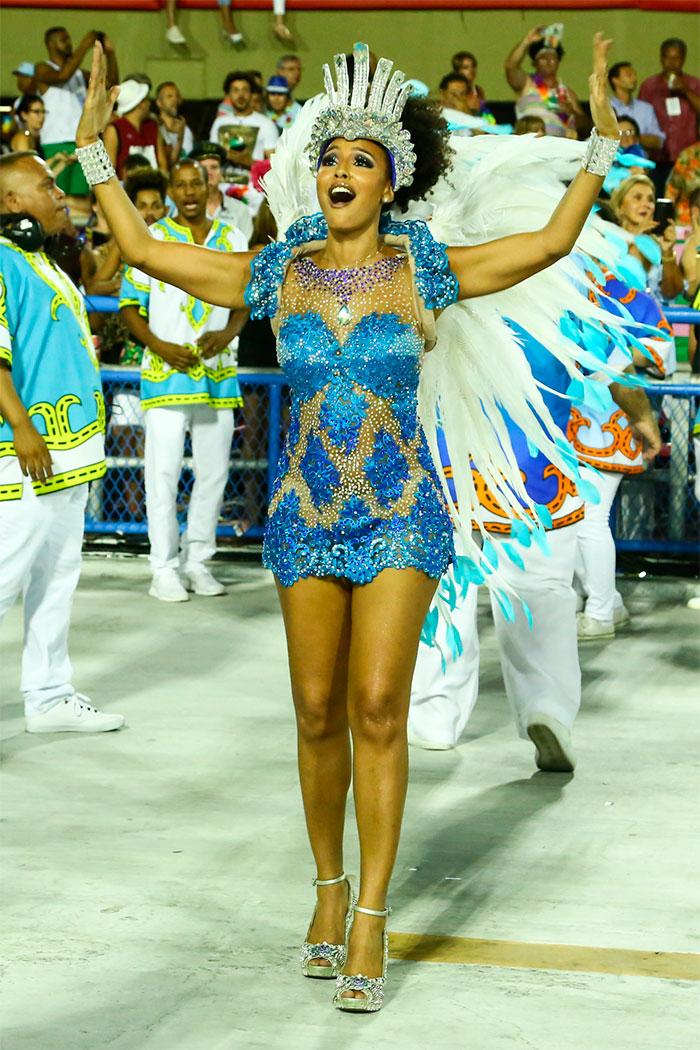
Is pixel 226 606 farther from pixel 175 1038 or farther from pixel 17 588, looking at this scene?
pixel 175 1038

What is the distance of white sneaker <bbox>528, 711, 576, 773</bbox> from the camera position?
4879 mm

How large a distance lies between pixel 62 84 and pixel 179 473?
6.16 m

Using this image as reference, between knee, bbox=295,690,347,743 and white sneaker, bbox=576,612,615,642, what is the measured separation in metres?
3.74

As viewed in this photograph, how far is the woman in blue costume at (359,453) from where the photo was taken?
3.29m

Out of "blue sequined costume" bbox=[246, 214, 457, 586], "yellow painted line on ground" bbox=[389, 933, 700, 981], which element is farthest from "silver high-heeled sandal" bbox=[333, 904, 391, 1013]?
"blue sequined costume" bbox=[246, 214, 457, 586]

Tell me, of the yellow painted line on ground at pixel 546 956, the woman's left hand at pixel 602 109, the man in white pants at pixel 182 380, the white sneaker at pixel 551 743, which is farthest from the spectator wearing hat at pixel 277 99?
the yellow painted line on ground at pixel 546 956

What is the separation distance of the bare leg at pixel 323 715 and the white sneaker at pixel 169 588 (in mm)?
4186

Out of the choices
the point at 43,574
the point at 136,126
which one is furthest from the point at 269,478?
the point at 136,126

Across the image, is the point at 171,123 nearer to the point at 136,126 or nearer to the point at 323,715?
the point at 136,126

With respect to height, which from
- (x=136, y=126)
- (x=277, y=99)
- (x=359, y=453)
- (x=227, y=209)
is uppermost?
(x=277, y=99)

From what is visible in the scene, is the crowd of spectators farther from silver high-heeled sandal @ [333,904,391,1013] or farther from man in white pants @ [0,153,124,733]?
silver high-heeled sandal @ [333,904,391,1013]

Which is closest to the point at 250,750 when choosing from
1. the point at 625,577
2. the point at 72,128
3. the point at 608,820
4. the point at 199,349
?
the point at 608,820

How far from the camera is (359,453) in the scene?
3309 millimetres

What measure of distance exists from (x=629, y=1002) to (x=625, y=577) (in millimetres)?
5205
